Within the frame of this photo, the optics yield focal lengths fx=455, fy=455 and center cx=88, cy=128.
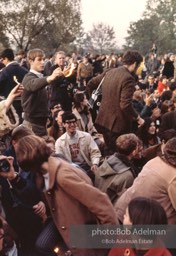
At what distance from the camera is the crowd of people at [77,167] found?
2.82 m

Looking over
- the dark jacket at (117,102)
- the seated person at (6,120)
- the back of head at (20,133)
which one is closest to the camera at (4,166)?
the back of head at (20,133)

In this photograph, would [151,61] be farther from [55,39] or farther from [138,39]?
[138,39]

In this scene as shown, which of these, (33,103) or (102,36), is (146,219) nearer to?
(33,103)

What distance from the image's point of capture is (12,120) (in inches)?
179

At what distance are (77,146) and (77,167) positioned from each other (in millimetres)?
1941

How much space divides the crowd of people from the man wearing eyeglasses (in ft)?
0.04

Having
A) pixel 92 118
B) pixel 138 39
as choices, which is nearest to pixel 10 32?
pixel 138 39

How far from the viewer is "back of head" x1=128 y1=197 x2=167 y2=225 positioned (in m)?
2.53

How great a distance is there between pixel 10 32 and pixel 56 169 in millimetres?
33368

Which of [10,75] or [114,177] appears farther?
[10,75]

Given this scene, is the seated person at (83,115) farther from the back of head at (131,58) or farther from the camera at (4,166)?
the camera at (4,166)

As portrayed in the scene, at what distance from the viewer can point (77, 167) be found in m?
3.24

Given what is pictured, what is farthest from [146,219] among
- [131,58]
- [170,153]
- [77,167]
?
[131,58]

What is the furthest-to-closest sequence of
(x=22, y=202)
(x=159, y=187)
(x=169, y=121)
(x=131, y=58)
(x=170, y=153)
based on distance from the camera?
(x=169, y=121) → (x=131, y=58) → (x=22, y=202) → (x=170, y=153) → (x=159, y=187)
